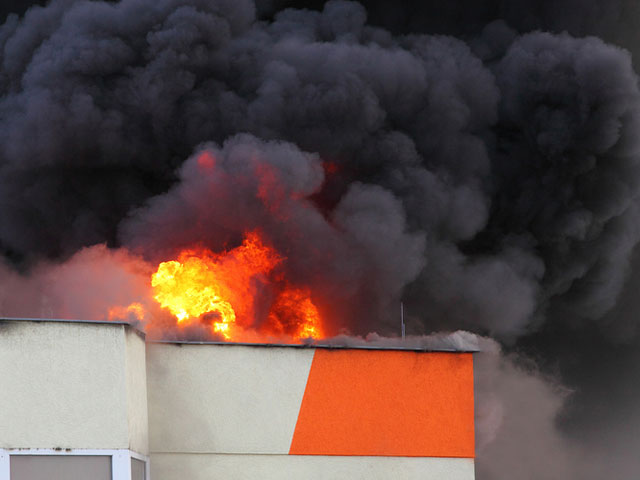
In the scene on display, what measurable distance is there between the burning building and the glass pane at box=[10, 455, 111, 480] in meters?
0.09

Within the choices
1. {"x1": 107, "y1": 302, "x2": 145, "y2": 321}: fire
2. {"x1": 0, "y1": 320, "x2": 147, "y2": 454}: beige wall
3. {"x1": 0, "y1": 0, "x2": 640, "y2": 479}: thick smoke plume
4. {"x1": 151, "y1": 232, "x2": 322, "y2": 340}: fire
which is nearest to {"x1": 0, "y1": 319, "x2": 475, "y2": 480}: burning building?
{"x1": 0, "y1": 320, "x2": 147, "y2": 454}: beige wall

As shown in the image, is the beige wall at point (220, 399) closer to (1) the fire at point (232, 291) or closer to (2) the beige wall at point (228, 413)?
(2) the beige wall at point (228, 413)

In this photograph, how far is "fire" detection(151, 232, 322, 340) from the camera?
23297 mm

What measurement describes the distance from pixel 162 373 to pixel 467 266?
66.4 ft

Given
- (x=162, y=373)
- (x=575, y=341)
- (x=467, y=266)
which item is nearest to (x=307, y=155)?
(x=467, y=266)

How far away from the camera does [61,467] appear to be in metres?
15.2

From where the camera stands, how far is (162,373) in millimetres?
16781

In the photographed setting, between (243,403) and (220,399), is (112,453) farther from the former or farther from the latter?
(243,403)

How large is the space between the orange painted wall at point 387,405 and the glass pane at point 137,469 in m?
2.03

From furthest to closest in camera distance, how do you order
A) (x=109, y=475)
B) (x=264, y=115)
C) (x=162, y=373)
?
(x=264, y=115)
(x=162, y=373)
(x=109, y=475)

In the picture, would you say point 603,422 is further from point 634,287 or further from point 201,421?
point 201,421

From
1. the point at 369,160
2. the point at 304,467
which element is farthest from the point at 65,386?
the point at 369,160

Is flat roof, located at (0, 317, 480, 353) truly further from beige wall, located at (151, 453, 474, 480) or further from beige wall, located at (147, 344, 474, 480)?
beige wall, located at (151, 453, 474, 480)

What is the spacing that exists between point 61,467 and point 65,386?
95cm
